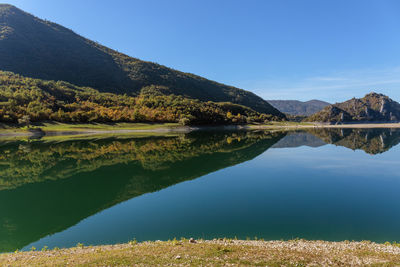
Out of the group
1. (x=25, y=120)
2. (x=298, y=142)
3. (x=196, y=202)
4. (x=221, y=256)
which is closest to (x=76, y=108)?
(x=25, y=120)

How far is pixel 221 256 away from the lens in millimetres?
9789

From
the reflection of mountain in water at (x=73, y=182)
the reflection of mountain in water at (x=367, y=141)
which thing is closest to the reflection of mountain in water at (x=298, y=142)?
the reflection of mountain in water at (x=367, y=141)

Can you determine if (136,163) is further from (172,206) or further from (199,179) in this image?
(172,206)

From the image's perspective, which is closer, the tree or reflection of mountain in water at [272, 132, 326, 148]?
reflection of mountain in water at [272, 132, 326, 148]

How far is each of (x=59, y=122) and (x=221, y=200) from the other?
111m

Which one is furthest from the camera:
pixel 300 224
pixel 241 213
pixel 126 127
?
pixel 126 127

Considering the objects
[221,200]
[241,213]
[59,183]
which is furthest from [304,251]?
[59,183]

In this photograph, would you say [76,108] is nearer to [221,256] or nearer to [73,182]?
[73,182]

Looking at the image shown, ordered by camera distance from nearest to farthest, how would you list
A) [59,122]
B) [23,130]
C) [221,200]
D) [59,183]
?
[221,200] < [59,183] < [23,130] < [59,122]

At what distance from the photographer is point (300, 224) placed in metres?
15.6

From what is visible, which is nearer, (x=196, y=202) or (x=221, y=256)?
(x=221, y=256)

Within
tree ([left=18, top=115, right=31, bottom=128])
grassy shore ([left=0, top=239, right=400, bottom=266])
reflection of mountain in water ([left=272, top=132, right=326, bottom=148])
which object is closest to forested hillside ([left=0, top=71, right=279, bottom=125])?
tree ([left=18, top=115, right=31, bottom=128])

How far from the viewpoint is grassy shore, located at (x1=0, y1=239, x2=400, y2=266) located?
927 centimetres

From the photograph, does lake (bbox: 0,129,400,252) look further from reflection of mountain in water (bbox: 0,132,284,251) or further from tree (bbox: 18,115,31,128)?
tree (bbox: 18,115,31,128)
